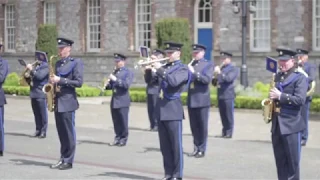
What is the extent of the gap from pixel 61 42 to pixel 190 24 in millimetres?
18209

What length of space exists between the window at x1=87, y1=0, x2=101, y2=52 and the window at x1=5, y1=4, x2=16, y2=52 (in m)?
5.14

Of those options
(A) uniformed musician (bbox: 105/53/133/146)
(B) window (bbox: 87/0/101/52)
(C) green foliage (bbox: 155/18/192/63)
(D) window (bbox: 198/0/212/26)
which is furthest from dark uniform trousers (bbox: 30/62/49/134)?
(B) window (bbox: 87/0/101/52)

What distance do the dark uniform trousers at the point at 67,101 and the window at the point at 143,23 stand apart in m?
19.6

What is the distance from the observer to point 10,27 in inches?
1465

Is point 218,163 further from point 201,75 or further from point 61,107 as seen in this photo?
point 61,107

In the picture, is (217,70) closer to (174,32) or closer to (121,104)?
(121,104)

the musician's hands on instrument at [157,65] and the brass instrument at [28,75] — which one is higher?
the musician's hands on instrument at [157,65]

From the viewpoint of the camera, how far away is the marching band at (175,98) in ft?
31.7

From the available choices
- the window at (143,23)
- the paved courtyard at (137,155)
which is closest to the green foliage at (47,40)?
the window at (143,23)

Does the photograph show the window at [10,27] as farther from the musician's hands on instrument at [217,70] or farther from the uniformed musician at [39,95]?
the musician's hands on instrument at [217,70]

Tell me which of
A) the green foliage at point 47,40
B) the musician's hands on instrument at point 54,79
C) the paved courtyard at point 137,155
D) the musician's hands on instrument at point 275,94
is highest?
the green foliage at point 47,40

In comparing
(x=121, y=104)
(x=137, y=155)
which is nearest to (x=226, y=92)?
(x=121, y=104)

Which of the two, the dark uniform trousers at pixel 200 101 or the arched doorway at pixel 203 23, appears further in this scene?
the arched doorway at pixel 203 23

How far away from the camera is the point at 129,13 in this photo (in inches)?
1258
